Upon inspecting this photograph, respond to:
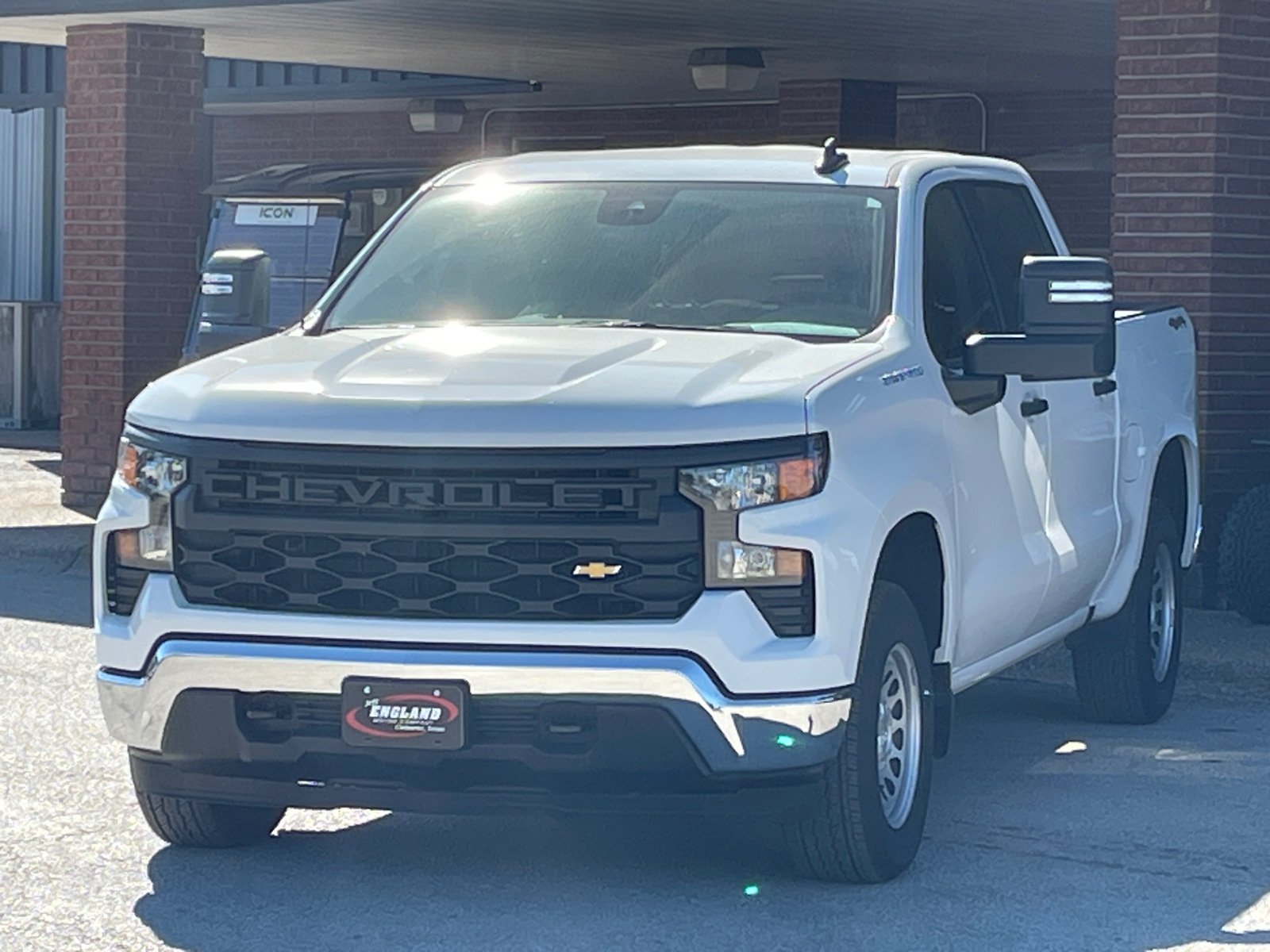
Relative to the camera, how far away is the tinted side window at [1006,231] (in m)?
7.77

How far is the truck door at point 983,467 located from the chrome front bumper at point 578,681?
43.4 inches

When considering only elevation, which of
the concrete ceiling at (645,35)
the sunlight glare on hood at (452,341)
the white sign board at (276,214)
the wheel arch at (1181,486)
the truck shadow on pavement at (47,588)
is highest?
the concrete ceiling at (645,35)

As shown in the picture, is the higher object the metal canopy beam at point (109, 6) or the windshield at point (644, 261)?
the metal canopy beam at point (109, 6)

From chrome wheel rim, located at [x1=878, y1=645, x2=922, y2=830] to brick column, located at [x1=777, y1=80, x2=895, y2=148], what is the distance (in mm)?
14706

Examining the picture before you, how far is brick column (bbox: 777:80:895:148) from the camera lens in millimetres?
20875

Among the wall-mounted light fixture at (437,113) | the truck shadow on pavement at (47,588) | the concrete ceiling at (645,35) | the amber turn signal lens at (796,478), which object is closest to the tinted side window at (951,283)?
the amber turn signal lens at (796,478)

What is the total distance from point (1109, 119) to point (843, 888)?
1647 cm

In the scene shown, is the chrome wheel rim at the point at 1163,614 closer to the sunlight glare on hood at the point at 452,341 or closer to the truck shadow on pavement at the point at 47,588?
the sunlight glare on hood at the point at 452,341

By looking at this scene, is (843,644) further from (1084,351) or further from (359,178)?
(359,178)

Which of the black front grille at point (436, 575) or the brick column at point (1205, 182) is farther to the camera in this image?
the brick column at point (1205, 182)

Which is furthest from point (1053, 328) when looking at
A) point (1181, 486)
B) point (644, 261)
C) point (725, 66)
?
point (725, 66)

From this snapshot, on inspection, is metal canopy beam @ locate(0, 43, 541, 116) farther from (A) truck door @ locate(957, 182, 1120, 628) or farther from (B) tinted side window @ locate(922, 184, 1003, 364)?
(B) tinted side window @ locate(922, 184, 1003, 364)

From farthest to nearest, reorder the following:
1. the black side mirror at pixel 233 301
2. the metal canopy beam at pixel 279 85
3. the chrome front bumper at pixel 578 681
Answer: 1. the metal canopy beam at pixel 279 85
2. the black side mirror at pixel 233 301
3. the chrome front bumper at pixel 578 681

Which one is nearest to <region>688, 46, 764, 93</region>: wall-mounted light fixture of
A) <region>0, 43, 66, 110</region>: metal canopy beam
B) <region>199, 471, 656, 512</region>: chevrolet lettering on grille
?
<region>0, 43, 66, 110</region>: metal canopy beam
